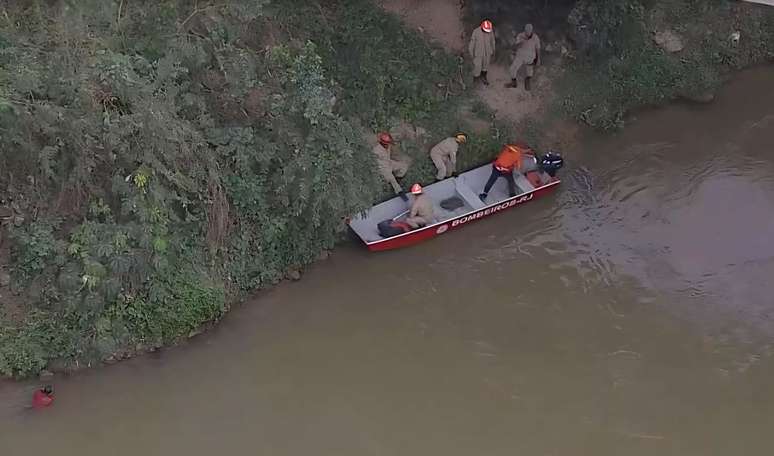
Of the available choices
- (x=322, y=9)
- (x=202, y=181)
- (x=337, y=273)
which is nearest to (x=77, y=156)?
(x=202, y=181)

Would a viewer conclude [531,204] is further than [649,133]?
No

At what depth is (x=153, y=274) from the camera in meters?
9.59

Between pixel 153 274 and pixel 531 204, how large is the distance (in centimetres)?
578

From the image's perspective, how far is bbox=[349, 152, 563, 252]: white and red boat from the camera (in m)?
11.1

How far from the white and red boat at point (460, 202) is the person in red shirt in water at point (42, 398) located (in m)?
4.50

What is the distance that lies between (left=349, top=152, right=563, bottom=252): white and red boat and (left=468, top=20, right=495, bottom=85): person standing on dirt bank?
1.67 metres

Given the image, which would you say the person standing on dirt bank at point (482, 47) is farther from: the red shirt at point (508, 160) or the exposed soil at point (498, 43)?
the red shirt at point (508, 160)

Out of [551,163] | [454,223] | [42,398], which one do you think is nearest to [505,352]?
[454,223]

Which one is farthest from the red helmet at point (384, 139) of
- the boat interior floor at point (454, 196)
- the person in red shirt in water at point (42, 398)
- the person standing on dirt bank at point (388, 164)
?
the person in red shirt in water at point (42, 398)

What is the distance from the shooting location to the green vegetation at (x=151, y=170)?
913cm

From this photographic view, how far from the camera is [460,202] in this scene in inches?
466

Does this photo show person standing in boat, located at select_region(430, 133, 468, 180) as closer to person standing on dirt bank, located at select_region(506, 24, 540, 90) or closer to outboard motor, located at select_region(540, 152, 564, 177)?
outboard motor, located at select_region(540, 152, 564, 177)

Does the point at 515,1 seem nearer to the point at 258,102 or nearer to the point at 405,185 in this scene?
the point at 405,185

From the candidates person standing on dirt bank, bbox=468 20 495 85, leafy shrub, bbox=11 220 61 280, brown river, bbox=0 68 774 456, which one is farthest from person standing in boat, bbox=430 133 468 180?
leafy shrub, bbox=11 220 61 280
